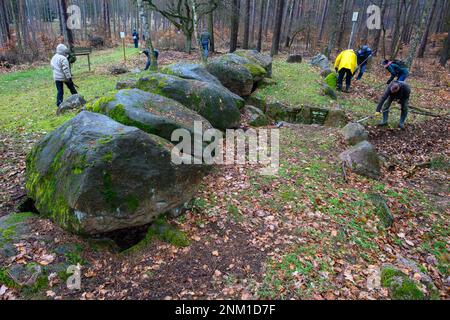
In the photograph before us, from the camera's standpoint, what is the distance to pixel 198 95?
24.7 ft

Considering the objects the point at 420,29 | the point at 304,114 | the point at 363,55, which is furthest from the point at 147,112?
the point at 420,29

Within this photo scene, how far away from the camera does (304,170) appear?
6797mm

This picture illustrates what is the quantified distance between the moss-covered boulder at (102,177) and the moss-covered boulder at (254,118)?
15.6 ft

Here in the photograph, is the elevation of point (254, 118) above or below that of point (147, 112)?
below

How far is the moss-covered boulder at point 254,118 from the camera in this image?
9.23 meters

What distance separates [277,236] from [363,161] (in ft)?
11.5

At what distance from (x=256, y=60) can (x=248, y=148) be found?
6710 millimetres

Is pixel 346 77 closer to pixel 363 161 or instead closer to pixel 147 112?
pixel 363 161

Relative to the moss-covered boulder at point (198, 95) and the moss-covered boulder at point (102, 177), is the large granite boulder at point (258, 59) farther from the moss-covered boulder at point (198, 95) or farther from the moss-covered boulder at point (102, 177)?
the moss-covered boulder at point (102, 177)

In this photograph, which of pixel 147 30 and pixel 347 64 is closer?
pixel 347 64

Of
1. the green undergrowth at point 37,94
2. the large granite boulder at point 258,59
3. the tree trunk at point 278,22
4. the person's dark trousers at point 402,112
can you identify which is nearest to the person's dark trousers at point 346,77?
the large granite boulder at point 258,59

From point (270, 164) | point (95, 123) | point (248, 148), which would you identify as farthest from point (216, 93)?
point (95, 123)
